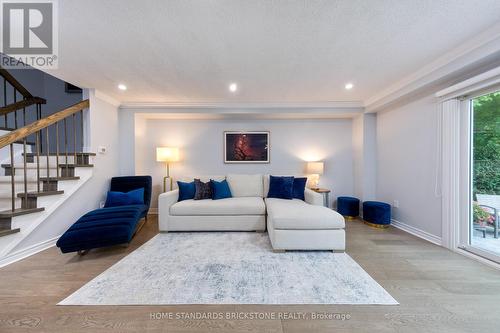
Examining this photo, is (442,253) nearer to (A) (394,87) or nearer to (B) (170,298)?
(A) (394,87)

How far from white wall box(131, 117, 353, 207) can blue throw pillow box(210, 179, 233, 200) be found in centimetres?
67

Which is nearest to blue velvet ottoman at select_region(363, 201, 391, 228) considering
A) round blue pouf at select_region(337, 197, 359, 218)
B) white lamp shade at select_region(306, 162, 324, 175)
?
round blue pouf at select_region(337, 197, 359, 218)

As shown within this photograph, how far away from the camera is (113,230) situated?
2.24 metres

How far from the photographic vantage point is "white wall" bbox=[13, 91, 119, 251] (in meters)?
2.52

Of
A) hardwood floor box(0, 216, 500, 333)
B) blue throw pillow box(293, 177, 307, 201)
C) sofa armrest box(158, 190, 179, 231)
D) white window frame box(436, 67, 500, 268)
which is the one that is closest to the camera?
hardwood floor box(0, 216, 500, 333)

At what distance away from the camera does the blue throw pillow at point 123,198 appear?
10.2 feet

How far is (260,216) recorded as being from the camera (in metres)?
3.06

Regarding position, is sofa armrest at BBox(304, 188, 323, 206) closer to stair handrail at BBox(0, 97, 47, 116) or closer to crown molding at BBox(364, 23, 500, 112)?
crown molding at BBox(364, 23, 500, 112)

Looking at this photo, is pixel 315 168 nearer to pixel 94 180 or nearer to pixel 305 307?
pixel 305 307

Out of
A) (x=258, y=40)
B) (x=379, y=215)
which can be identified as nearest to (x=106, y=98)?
(x=258, y=40)

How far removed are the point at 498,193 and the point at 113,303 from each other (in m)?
3.92

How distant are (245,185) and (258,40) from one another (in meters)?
2.46

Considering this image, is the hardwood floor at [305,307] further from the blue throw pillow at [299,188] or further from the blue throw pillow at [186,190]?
the blue throw pillow at [299,188]

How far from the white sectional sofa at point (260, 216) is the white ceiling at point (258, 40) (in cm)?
180
